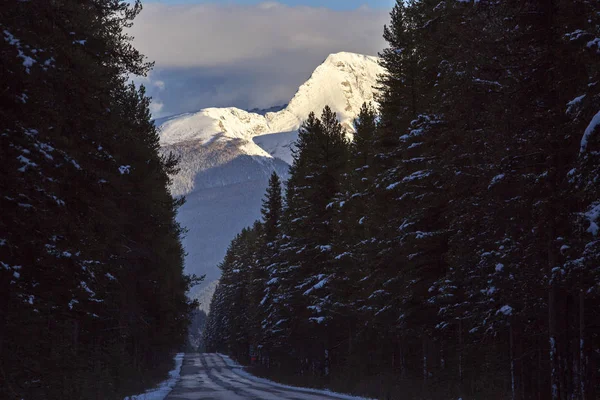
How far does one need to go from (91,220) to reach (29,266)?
132cm

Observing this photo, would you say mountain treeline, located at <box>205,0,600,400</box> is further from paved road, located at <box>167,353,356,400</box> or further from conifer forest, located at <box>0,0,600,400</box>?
paved road, located at <box>167,353,356,400</box>

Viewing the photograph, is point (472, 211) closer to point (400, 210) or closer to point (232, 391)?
point (400, 210)

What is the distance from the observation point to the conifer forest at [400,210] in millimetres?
11062

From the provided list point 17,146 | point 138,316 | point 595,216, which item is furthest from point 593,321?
point 138,316

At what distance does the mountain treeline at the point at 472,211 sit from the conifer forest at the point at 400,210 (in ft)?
0.24

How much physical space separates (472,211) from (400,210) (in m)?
7.38

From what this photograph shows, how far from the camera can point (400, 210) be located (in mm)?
25797

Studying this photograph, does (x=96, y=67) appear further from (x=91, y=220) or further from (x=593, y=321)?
(x=593, y=321)

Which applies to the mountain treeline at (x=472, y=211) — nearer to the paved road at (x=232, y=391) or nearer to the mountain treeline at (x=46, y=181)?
the paved road at (x=232, y=391)

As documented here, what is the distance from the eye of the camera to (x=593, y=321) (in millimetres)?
17016

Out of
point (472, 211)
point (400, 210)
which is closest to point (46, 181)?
point (472, 211)

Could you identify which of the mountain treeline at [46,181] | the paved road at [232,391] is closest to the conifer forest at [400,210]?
the mountain treeline at [46,181]

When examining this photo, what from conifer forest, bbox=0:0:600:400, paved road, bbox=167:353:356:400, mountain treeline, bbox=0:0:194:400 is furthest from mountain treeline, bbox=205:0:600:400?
mountain treeline, bbox=0:0:194:400

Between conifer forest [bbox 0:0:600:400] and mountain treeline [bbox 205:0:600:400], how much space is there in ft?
0.24
